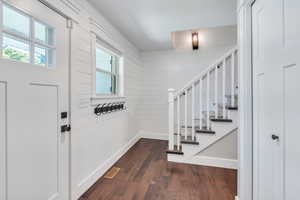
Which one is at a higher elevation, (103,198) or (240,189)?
(240,189)

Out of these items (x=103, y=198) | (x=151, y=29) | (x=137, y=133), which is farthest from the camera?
(x=137, y=133)

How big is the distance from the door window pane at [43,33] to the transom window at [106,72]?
3.05ft

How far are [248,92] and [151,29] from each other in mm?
2101

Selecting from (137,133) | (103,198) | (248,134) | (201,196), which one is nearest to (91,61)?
(103,198)

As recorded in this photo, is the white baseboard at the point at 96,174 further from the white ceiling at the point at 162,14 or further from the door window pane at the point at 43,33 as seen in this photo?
the white ceiling at the point at 162,14

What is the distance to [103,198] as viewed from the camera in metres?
1.77

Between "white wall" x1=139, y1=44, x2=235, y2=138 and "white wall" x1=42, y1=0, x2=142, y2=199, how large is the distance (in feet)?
5.01

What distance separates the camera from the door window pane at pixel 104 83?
7.95 feet

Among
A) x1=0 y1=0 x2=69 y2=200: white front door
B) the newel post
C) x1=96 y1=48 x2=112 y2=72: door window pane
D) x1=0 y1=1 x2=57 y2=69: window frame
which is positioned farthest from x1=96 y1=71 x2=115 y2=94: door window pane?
the newel post

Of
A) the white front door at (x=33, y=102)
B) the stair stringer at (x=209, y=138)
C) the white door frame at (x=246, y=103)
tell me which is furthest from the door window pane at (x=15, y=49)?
the stair stringer at (x=209, y=138)

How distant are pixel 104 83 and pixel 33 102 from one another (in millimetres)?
1431

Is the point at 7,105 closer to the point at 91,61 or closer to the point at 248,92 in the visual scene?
the point at 91,61

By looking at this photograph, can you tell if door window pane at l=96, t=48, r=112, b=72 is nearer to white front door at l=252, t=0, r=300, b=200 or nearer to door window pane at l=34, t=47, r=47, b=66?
door window pane at l=34, t=47, r=47, b=66

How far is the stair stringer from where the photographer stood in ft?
8.00
